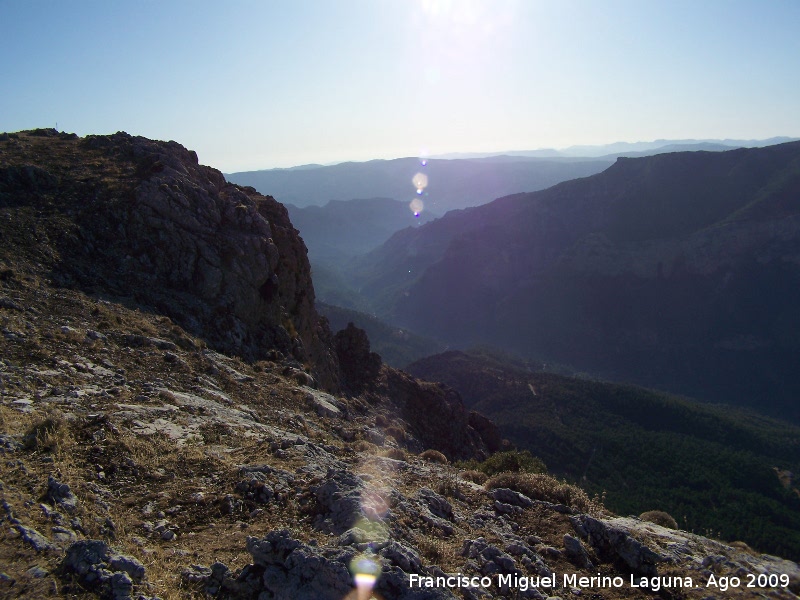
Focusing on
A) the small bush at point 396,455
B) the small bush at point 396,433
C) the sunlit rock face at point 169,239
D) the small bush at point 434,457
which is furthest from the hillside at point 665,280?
the small bush at point 396,455

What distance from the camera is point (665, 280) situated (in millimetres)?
149875

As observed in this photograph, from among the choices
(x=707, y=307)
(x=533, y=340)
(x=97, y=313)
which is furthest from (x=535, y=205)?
(x=97, y=313)

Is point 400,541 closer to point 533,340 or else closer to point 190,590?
point 190,590

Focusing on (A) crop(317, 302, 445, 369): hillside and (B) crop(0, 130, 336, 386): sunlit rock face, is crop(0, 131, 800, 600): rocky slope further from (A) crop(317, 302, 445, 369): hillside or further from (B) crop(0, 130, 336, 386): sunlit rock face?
(A) crop(317, 302, 445, 369): hillside

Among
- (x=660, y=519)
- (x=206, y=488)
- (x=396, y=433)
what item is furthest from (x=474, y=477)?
(x=396, y=433)

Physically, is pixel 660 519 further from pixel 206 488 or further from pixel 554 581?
pixel 206 488

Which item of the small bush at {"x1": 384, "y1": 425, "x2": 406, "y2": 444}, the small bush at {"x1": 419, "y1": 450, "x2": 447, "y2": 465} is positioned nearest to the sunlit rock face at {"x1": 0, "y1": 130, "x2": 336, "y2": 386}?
the small bush at {"x1": 384, "y1": 425, "x2": 406, "y2": 444}

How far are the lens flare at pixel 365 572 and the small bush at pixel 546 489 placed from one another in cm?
574

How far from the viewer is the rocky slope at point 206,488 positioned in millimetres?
5887

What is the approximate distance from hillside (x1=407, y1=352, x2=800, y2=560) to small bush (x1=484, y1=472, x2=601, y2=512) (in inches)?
1375

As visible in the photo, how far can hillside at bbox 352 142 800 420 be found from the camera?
427 feet

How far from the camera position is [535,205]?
193500 mm

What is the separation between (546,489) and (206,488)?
7261 millimetres

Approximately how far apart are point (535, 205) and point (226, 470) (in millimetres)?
198412
